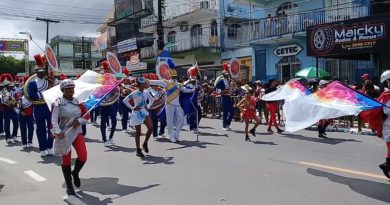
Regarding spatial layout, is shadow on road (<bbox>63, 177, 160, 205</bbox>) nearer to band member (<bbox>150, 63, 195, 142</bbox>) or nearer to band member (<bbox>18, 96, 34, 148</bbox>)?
band member (<bbox>150, 63, 195, 142</bbox>)

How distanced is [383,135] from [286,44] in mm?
19557

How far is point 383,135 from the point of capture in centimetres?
699

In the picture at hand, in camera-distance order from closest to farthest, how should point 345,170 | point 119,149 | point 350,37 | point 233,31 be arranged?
point 345,170 < point 119,149 < point 350,37 < point 233,31

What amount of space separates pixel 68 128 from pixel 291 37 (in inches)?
757

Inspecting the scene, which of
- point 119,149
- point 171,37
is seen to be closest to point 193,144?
point 119,149

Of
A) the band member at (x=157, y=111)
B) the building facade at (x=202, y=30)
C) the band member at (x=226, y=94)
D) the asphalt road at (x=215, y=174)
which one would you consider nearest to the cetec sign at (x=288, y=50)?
the building facade at (x=202, y=30)

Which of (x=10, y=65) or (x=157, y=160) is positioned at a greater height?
(x=10, y=65)

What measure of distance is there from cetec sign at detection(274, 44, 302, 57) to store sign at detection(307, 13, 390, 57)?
541cm

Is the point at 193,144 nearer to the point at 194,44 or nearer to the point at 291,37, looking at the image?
the point at 291,37

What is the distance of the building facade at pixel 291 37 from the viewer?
2186cm

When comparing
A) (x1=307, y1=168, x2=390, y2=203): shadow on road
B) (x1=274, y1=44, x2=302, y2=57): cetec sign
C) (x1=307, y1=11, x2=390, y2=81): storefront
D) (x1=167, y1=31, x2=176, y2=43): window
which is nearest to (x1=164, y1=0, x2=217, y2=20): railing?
(x1=167, y1=31, x2=176, y2=43): window

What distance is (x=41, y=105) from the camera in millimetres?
10469

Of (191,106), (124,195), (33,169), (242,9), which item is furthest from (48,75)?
(242,9)

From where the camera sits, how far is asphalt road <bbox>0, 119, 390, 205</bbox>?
6438 mm
